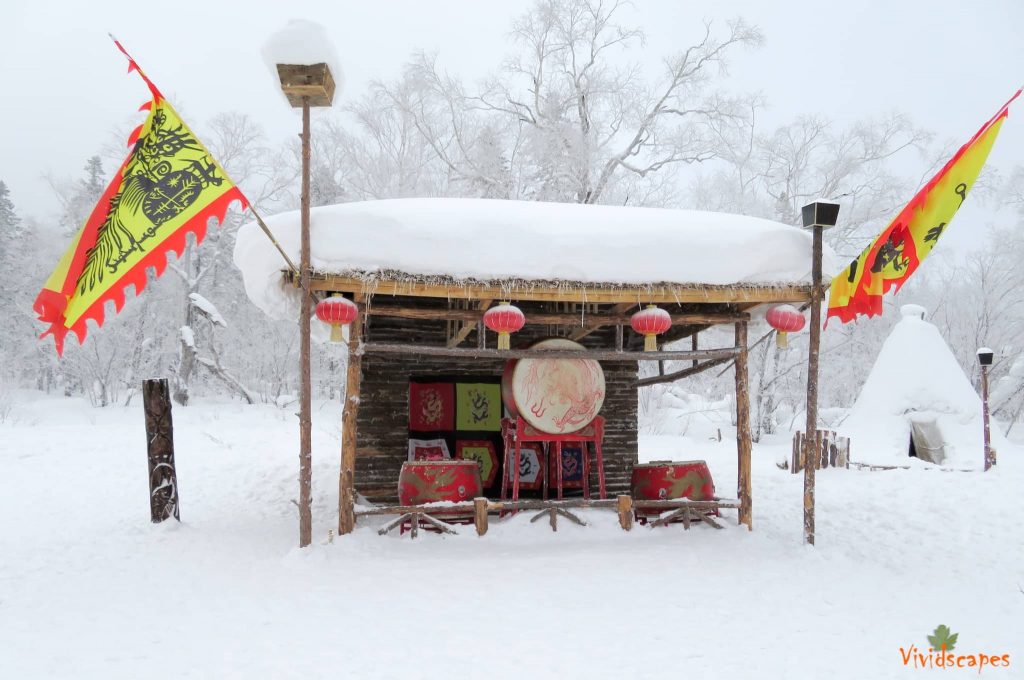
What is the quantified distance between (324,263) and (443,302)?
2.37 m

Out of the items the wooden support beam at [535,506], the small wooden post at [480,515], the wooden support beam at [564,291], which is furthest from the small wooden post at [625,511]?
the wooden support beam at [564,291]

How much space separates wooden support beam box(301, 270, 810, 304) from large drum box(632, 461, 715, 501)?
2.32 metres

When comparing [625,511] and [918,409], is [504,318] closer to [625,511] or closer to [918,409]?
[625,511]

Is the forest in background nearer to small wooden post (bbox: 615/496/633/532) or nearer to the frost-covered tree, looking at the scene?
the frost-covered tree

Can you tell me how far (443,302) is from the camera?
8.40 meters

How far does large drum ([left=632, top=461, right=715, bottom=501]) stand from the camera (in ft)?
26.2

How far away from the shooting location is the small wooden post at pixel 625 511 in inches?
292

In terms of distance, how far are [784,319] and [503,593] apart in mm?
4146

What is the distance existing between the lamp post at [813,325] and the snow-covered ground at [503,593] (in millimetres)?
562

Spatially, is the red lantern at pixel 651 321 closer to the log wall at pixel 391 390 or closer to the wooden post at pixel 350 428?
the log wall at pixel 391 390

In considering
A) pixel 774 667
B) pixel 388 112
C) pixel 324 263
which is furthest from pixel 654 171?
pixel 774 667

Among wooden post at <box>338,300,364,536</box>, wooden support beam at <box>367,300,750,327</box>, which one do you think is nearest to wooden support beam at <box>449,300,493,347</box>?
wooden support beam at <box>367,300,750,327</box>

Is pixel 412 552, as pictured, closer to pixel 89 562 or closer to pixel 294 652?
pixel 294 652

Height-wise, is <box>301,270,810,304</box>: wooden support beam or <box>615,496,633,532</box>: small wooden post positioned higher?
<box>301,270,810,304</box>: wooden support beam
